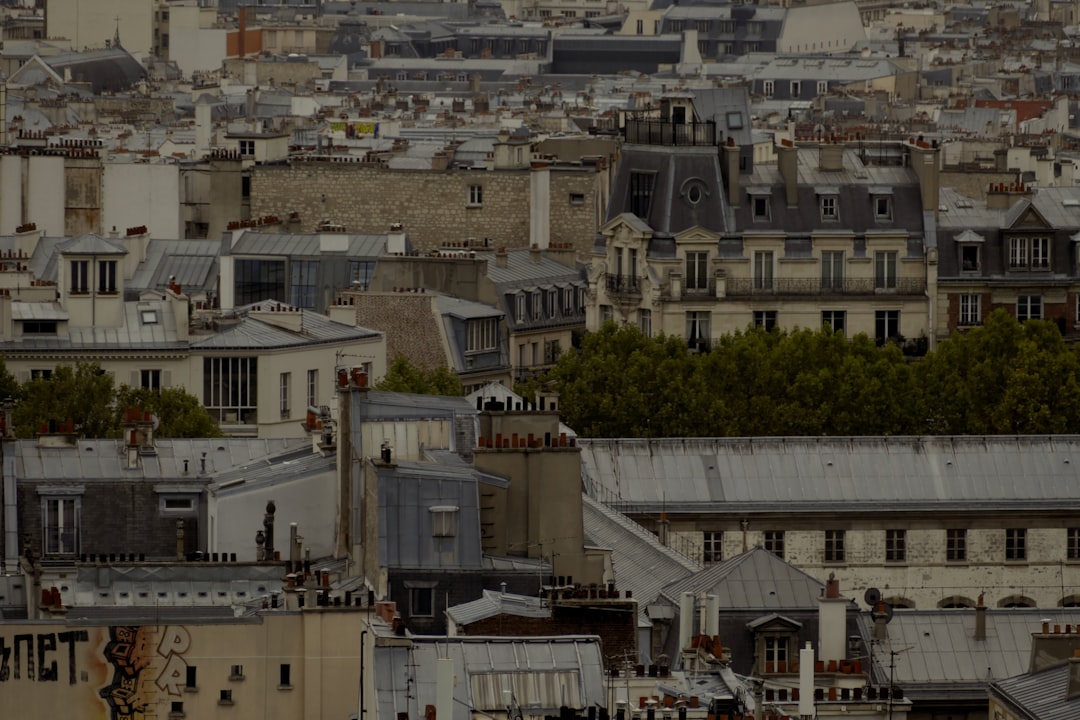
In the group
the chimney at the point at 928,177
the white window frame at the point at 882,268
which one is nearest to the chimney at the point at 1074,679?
the white window frame at the point at 882,268

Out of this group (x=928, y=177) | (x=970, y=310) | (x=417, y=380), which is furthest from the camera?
(x=928, y=177)

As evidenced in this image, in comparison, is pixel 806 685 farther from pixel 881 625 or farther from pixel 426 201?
pixel 426 201

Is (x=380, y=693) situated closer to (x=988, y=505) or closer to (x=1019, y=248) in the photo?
(x=988, y=505)

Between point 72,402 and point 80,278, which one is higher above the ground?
point 80,278

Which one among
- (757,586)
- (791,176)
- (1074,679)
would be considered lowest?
(1074,679)

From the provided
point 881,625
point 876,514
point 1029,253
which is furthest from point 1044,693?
point 1029,253

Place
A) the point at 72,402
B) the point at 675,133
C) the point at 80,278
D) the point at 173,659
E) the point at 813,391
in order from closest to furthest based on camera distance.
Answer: the point at 173,659, the point at 72,402, the point at 80,278, the point at 813,391, the point at 675,133
